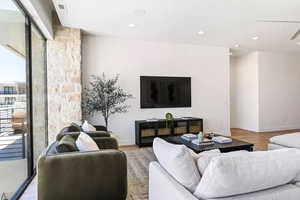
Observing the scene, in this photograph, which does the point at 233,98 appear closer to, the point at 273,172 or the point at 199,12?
the point at 199,12

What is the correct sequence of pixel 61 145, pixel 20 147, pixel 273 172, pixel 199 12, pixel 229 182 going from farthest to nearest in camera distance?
pixel 199 12 → pixel 20 147 → pixel 61 145 → pixel 273 172 → pixel 229 182

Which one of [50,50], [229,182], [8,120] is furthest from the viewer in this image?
[50,50]

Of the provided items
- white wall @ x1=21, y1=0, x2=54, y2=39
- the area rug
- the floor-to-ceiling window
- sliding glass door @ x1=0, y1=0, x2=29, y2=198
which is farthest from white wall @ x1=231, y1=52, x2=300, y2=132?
sliding glass door @ x1=0, y1=0, x2=29, y2=198

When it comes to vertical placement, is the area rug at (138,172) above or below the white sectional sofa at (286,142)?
below

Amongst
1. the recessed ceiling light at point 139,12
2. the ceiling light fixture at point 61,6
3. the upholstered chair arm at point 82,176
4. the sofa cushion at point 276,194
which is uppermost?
the ceiling light fixture at point 61,6

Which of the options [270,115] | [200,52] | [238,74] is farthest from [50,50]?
[270,115]

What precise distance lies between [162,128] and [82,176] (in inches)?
128

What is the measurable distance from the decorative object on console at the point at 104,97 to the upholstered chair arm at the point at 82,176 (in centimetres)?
267

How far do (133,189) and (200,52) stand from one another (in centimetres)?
441

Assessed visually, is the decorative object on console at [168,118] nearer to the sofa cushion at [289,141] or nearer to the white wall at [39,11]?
the sofa cushion at [289,141]

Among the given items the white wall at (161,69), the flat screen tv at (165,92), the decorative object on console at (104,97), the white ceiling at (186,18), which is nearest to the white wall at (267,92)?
the white wall at (161,69)

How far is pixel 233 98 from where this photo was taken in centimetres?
746

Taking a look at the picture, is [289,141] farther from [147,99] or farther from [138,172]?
[147,99]

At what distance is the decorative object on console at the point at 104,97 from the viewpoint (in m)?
4.66
